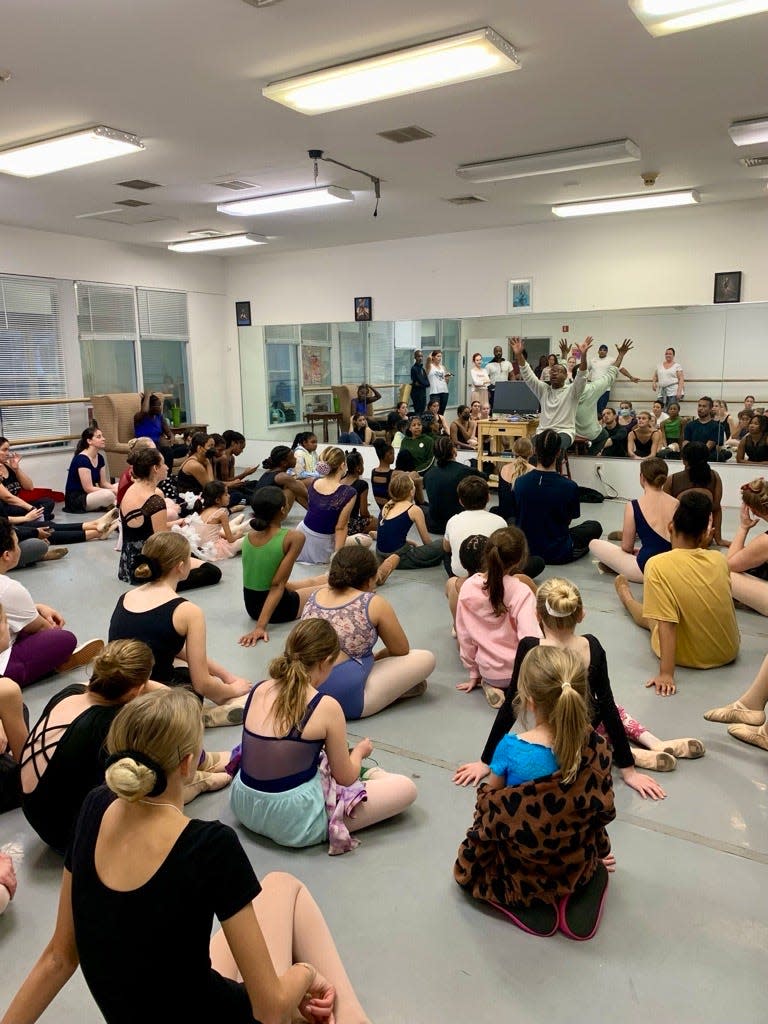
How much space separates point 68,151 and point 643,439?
21.2 ft

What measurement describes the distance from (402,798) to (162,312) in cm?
987

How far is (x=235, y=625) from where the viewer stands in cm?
473

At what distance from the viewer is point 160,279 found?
10891mm

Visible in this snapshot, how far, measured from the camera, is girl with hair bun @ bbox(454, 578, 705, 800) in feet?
8.30

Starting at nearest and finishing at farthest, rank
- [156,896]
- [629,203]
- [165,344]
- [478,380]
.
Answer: [156,896] → [629,203] → [478,380] → [165,344]

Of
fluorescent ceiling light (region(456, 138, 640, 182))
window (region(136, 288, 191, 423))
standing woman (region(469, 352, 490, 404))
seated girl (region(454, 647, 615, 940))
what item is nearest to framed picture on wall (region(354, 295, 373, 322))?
standing woman (region(469, 352, 490, 404))

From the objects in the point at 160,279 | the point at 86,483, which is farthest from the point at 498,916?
the point at 160,279

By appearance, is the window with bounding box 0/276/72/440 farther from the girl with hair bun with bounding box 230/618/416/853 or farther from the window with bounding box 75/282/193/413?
the girl with hair bun with bounding box 230/618/416/853

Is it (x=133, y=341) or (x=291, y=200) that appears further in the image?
(x=133, y=341)

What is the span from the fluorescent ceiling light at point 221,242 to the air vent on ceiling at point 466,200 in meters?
2.86

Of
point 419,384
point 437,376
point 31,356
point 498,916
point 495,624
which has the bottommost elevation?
point 498,916

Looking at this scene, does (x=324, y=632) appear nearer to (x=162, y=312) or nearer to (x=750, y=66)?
(x=750, y=66)

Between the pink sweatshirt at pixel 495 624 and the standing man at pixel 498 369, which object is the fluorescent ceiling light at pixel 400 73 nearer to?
the pink sweatshirt at pixel 495 624

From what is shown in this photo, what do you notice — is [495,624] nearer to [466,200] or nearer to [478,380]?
[466,200]
